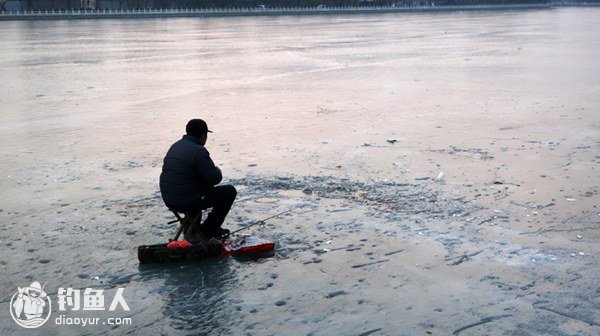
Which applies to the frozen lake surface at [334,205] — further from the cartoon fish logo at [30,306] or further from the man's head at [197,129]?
the man's head at [197,129]

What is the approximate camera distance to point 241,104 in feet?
42.3

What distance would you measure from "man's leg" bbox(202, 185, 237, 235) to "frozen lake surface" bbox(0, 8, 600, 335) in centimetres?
31

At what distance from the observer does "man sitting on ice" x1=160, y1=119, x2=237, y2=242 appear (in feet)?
18.0

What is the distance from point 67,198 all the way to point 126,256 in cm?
179

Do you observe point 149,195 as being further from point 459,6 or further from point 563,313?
point 459,6

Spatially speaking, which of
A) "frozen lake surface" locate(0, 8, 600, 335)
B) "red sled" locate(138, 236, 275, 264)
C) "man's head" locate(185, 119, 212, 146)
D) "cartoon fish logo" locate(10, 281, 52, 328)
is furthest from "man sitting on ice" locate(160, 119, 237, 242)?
"cartoon fish logo" locate(10, 281, 52, 328)

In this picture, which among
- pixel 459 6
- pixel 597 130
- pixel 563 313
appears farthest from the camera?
pixel 459 6

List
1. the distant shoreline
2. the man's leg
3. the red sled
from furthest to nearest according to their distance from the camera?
the distant shoreline
the man's leg
the red sled

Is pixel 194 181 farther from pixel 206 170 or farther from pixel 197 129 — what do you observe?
pixel 197 129

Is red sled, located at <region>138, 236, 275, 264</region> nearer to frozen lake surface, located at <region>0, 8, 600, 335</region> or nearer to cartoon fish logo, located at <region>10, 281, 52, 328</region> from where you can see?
frozen lake surface, located at <region>0, 8, 600, 335</region>

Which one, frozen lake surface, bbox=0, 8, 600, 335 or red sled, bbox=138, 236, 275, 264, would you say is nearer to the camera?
frozen lake surface, bbox=0, 8, 600, 335

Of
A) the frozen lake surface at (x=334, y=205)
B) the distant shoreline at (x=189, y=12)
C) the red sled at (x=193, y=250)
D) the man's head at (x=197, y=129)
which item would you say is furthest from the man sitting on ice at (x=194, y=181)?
the distant shoreline at (x=189, y=12)

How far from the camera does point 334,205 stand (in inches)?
266

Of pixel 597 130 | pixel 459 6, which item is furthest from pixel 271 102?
pixel 459 6
